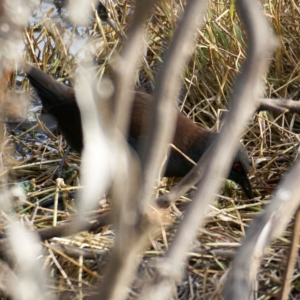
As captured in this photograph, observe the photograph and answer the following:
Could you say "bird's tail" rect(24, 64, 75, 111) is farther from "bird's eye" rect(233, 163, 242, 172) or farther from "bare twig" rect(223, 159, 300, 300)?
"bare twig" rect(223, 159, 300, 300)

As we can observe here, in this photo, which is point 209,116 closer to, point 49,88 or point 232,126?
point 49,88

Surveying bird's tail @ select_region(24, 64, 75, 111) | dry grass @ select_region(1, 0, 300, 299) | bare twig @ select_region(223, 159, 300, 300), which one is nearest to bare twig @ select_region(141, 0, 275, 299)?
bare twig @ select_region(223, 159, 300, 300)

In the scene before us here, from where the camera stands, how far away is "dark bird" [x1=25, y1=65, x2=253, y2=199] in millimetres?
3299

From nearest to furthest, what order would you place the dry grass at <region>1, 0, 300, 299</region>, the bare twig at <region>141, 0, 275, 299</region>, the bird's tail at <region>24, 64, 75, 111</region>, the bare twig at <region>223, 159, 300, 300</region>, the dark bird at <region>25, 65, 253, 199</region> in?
1. the bare twig at <region>141, 0, 275, 299</region>
2. the bare twig at <region>223, 159, 300, 300</region>
3. the dry grass at <region>1, 0, 300, 299</region>
4. the dark bird at <region>25, 65, 253, 199</region>
5. the bird's tail at <region>24, 64, 75, 111</region>

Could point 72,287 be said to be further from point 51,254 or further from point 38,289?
point 38,289

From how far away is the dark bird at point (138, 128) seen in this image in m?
3.30

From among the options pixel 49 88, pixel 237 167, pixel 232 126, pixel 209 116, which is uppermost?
pixel 232 126

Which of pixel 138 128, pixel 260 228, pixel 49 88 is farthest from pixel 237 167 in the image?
pixel 260 228

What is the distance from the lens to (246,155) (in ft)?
10.8

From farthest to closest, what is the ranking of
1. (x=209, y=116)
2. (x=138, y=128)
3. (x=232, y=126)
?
1. (x=209, y=116)
2. (x=138, y=128)
3. (x=232, y=126)

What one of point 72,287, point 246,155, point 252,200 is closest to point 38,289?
point 72,287

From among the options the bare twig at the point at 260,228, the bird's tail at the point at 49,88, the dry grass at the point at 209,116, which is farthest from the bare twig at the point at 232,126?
the bird's tail at the point at 49,88

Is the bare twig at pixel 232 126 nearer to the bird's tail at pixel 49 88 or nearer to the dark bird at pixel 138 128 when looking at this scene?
the dark bird at pixel 138 128

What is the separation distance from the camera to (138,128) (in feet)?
10.7
